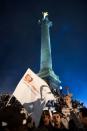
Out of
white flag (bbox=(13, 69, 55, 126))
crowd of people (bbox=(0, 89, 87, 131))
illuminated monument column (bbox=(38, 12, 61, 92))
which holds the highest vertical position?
illuminated monument column (bbox=(38, 12, 61, 92))

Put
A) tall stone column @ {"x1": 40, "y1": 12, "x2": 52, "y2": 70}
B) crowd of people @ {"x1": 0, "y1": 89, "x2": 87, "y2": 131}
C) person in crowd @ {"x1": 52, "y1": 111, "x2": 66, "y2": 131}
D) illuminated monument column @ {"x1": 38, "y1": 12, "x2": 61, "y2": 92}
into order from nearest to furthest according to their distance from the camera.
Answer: crowd of people @ {"x1": 0, "y1": 89, "x2": 87, "y2": 131} < person in crowd @ {"x1": 52, "y1": 111, "x2": 66, "y2": 131} < illuminated monument column @ {"x1": 38, "y1": 12, "x2": 61, "y2": 92} < tall stone column @ {"x1": 40, "y1": 12, "x2": 52, "y2": 70}

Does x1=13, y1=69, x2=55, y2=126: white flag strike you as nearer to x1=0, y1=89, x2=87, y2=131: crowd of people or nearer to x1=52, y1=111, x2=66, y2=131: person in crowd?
x1=0, y1=89, x2=87, y2=131: crowd of people

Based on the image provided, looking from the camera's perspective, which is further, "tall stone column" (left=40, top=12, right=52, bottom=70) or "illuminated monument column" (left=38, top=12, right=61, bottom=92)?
"tall stone column" (left=40, top=12, right=52, bottom=70)

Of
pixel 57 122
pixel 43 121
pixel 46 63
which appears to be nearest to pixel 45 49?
pixel 46 63

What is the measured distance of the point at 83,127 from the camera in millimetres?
7574

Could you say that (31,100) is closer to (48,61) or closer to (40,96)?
(40,96)

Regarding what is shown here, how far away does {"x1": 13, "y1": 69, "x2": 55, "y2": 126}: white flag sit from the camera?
307 inches

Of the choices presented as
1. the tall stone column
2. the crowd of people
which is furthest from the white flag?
the tall stone column

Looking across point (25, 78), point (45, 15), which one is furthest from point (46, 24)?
point (25, 78)

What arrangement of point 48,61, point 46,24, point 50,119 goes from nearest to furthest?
point 50,119, point 48,61, point 46,24

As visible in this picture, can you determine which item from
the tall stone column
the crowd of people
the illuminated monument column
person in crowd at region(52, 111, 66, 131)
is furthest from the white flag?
the tall stone column

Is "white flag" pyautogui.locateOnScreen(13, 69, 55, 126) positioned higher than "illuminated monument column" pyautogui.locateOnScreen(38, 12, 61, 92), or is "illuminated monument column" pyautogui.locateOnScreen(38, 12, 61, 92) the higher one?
"illuminated monument column" pyautogui.locateOnScreen(38, 12, 61, 92)

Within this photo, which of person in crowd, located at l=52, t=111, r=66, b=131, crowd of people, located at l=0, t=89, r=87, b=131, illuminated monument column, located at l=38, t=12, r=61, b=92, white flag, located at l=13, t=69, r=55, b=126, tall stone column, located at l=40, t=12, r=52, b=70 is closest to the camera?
crowd of people, located at l=0, t=89, r=87, b=131

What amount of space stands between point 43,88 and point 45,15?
65896mm
